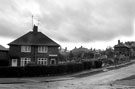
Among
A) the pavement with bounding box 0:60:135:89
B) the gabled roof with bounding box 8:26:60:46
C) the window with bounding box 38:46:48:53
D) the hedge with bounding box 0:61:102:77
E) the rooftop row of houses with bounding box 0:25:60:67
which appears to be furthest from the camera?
the window with bounding box 38:46:48:53

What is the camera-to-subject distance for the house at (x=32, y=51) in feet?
167

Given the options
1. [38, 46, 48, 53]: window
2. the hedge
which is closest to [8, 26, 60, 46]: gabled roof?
[38, 46, 48, 53]: window

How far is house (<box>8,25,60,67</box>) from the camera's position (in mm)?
50750

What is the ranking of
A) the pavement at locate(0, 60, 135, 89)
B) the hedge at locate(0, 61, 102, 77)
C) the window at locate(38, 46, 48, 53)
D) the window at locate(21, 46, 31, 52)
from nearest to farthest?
the pavement at locate(0, 60, 135, 89) → the hedge at locate(0, 61, 102, 77) → the window at locate(21, 46, 31, 52) → the window at locate(38, 46, 48, 53)

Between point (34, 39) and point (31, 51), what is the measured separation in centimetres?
318

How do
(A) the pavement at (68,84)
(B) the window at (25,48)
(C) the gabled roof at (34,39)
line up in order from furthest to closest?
(C) the gabled roof at (34,39) → (B) the window at (25,48) → (A) the pavement at (68,84)

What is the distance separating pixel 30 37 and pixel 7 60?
25.7 feet

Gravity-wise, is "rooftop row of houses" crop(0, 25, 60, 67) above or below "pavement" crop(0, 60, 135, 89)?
above

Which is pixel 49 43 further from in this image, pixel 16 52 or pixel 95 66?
pixel 95 66

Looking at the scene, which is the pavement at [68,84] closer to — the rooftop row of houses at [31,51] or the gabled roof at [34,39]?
the rooftop row of houses at [31,51]

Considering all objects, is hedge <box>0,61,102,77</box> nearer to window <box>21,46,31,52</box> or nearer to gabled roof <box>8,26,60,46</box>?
gabled roof <box>8,26,60,46</box>

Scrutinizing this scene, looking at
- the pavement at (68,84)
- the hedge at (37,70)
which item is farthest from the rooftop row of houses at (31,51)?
the pavement at (68,84)

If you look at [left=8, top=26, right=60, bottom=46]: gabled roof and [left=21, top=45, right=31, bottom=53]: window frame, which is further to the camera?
[left=8, top=26, right=60, bottom=46]: gabled roof

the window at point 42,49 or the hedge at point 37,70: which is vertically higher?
the window at point 42,49
